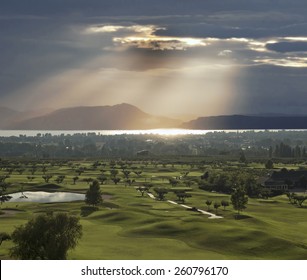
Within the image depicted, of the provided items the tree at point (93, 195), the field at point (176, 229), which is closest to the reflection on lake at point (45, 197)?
the field at point (176, 229)

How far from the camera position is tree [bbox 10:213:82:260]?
2387 inches

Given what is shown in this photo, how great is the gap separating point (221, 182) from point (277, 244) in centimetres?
9471

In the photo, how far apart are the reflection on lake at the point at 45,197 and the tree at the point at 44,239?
3351 inches

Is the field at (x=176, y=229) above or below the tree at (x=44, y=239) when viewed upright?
below

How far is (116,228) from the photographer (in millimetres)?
94625

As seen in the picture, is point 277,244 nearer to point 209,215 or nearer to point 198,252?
point 198,252

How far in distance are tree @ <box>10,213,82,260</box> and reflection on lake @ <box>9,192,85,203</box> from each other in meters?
85.1

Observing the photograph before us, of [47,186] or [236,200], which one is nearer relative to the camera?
[236,200]

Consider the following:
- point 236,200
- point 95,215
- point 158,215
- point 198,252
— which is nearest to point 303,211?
point 236,200

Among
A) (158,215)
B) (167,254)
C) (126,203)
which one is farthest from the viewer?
(126,203)

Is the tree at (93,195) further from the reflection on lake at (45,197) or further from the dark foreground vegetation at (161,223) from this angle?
the reflection on lake at (45,197)

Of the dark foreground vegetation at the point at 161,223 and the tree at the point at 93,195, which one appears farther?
the tree at the point at 93,195

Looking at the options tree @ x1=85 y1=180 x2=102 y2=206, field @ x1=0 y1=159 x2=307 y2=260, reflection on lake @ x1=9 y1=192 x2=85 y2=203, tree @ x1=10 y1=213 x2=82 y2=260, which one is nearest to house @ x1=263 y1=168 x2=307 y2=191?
field @ x1=0 y1=159 x2=307 y2=260

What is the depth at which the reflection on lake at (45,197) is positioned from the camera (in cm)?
14800
